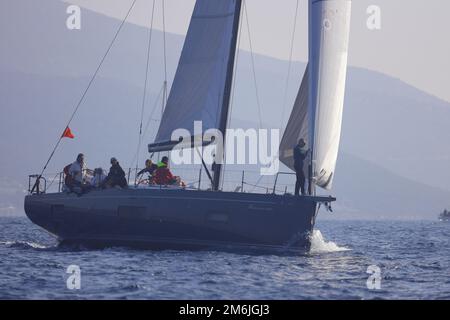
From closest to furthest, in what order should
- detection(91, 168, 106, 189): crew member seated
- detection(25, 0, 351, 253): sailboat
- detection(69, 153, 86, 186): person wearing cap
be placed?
1. detection(25, 0, 351, 253): sailboat
2. detection(91, 168, 106, 189): crew member seated
3. detection(69, 153, 86, 186): person wearing cap

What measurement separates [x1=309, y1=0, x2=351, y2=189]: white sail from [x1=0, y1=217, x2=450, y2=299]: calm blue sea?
123 inches

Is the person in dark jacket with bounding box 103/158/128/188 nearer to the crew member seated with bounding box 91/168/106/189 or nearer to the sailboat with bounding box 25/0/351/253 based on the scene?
the sailboat with bounding box 25/0/351/253

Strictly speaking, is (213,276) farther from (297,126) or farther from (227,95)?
(227,95)

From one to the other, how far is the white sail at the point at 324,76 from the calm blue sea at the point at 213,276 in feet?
10.2

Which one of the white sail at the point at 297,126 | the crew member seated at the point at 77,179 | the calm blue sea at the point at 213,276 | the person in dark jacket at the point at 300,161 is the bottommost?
the calm blue sea at the point at 213,276

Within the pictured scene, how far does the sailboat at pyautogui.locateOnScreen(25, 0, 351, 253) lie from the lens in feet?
94.3

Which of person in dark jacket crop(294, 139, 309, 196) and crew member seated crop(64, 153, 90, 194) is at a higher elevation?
person in dark jacket crop(294, 139, 309, 196)

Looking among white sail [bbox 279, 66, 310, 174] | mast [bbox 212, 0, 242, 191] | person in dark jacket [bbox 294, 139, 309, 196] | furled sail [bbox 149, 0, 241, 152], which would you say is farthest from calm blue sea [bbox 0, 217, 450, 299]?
furled sail [bbox 149, 0, 241, 152]

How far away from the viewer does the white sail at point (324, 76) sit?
2877cm

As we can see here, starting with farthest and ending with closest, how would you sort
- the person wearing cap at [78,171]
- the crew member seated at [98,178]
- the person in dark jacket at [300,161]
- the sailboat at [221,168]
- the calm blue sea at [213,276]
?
the person wearing cap at [78,171], the crew member seated at [98,178], the sailboat at [221,168], the person in dark jacket at [300,161], the calm blue sea at [213,276]

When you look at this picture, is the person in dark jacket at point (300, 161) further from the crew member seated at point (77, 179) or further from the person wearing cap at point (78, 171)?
the person wearing cap at point (78, 171)

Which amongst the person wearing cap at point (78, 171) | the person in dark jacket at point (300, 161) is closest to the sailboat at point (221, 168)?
the person in dark jacket at point (300, 161)

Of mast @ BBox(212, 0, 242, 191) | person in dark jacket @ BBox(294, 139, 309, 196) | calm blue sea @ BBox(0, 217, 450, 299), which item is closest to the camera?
calm blue sea @ BBox(0, 217, 450, 299)
